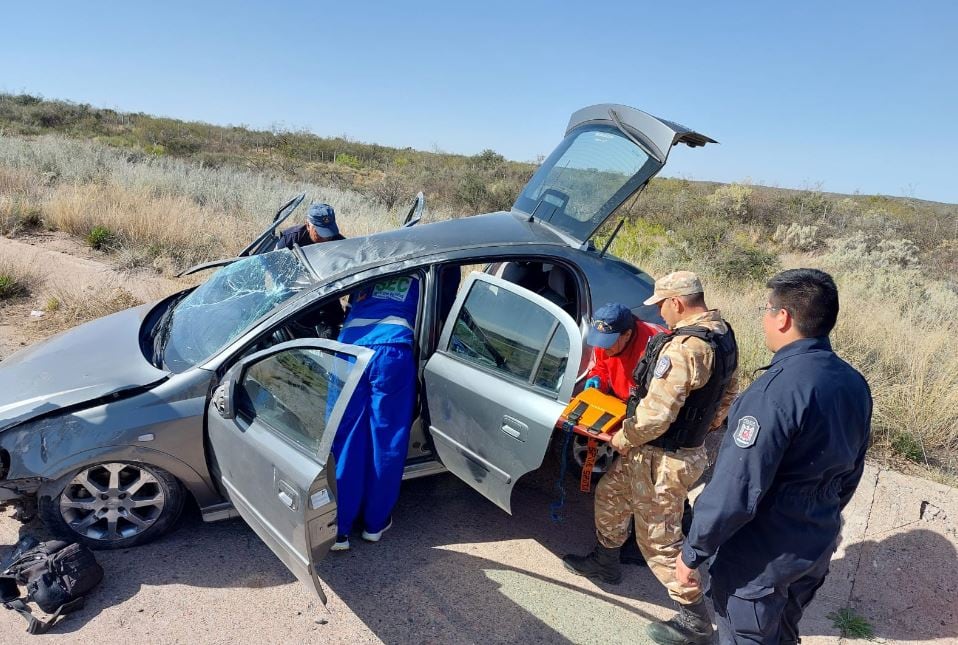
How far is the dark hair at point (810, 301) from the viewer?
1.93 metres

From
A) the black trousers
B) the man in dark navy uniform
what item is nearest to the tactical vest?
the black trousers

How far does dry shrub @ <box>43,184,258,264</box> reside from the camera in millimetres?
8680

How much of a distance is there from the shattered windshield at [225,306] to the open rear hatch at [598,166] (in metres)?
1.76

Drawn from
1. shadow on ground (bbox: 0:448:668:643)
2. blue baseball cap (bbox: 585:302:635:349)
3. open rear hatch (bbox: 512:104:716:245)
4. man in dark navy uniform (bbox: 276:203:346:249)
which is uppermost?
open rear hatch (bbox: 512:104:716:245)

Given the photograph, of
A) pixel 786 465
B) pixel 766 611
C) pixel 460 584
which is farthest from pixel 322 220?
pixel 766 611

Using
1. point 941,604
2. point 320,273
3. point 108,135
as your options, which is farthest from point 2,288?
point 108,135

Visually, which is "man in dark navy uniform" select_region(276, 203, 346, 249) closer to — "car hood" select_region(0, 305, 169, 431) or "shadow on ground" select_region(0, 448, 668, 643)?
"car hood" select_region(0, 305, 169, 431)

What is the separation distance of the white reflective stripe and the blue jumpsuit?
179cm

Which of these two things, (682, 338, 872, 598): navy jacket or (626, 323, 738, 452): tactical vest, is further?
(626, 323, 738, 452): tactical vest

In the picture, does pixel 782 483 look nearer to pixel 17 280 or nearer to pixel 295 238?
pixel 295 238

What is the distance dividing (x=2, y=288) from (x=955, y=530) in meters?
9.08

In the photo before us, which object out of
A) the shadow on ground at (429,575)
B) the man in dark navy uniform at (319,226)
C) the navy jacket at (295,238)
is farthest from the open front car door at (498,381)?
the navy jacket at (295,238)

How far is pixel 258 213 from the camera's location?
37.0 ft

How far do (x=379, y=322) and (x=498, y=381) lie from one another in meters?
0.73
